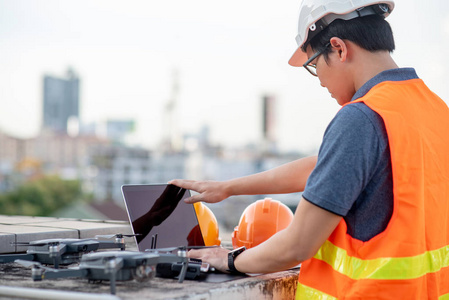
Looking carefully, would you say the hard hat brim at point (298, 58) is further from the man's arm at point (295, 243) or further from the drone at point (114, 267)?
the drone at point (114, 267)

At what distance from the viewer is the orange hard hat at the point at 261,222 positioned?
2.95 meters

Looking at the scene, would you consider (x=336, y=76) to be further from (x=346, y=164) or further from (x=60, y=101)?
(x=60, y=101)

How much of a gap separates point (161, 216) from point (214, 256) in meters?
0.52

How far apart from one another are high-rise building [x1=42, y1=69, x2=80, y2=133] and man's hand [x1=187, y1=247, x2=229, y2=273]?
495ft

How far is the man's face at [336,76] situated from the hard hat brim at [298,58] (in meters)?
0.18

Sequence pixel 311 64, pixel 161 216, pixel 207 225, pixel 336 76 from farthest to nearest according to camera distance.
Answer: pixel 207 225, pixel 161 216, pixel 311 64, pixel 336 76

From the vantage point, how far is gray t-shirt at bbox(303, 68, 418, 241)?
1835 mm

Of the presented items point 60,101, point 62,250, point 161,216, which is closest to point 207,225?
point 161,216

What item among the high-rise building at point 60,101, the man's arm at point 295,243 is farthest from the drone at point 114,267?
the high-rise building at point 60,101

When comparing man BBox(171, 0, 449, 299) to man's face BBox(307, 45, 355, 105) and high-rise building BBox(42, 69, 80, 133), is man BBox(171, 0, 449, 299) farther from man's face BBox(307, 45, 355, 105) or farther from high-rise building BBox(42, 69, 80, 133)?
high-rise building BBox(42, 69, 80, 133)

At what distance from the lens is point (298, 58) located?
8.29ft

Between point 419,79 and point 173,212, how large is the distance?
1343 millimetres

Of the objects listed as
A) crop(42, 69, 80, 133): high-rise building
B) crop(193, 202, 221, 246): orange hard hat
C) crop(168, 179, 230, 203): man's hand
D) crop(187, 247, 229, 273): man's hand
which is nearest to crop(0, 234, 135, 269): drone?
crop(187, 247, 229, 273): man's hand

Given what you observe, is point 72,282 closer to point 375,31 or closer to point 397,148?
point 397,148
